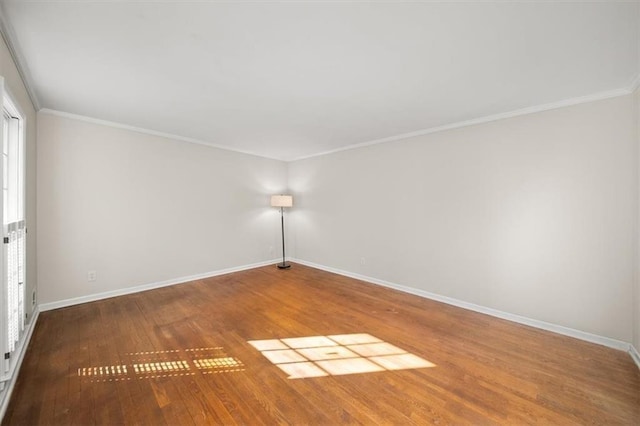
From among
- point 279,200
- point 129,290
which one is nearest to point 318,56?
point 279,200

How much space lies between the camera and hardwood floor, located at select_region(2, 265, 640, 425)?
151cm

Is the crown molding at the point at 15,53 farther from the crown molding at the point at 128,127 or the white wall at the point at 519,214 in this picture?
the white wall at the point at 519,214

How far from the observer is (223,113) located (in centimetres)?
289

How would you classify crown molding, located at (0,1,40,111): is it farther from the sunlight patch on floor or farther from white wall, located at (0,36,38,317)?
the sunlight patch on floor

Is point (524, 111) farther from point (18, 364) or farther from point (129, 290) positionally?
point (129, 290)

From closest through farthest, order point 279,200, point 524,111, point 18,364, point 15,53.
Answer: point 15,53, point 18,364, point 524,111, point 279,200

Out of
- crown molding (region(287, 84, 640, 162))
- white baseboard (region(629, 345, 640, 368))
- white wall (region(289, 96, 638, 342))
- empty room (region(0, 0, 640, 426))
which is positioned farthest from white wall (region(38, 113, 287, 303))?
white baseboard (region(629, 345, 640, 368))

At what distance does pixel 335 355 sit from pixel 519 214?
8.23 feet

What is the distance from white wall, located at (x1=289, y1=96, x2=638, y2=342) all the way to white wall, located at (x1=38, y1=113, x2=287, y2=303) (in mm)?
2419

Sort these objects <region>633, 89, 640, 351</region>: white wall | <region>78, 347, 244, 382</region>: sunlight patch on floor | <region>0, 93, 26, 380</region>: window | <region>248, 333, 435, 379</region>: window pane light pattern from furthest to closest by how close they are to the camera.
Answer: <region>633, 89, 640, 351</region>: white wall, <region>248, 333, 435, 379</region>: window pane light pattern, <region>78, 347, 244, 382</region>: sunlight patch on floor, <region>0, 93, 26, 380</region>: window

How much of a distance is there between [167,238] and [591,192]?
5.28m

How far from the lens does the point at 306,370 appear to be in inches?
75.4

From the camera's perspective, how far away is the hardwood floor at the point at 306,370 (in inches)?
59.6

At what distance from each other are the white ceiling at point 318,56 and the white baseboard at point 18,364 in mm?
2301
